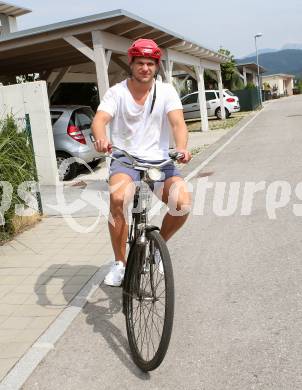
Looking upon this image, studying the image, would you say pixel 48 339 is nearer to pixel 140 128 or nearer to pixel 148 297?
pixel 148 297

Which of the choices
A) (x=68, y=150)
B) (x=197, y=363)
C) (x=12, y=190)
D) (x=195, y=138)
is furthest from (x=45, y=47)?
(x=197, y=363)

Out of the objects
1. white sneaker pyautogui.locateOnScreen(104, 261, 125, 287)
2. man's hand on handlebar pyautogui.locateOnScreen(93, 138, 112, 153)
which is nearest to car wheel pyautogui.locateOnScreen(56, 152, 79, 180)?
white sneaker pyautogui.locateOnScreen(104, 261, 125, 287)

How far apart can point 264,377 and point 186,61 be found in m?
18.5

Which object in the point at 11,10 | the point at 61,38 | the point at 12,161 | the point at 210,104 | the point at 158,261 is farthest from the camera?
the point at 11,10

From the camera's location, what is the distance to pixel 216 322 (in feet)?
13.2

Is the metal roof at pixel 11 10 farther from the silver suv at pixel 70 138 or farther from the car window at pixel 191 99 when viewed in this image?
the silver suv at pixel 70 138

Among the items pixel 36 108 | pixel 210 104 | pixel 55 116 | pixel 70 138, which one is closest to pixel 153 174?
pixel 36 108

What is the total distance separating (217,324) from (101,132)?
1.66m

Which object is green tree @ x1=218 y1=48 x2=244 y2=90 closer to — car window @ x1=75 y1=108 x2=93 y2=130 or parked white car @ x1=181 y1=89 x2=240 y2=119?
parked white car @ x1=181 y1=89 x2=240 y2=119

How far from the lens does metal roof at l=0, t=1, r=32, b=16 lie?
30.6m

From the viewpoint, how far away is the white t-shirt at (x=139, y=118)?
3.92 metres

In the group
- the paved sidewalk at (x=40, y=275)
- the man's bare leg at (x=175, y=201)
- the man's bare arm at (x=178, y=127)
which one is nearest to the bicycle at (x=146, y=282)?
the man's bare leg at (x=175, y=201)

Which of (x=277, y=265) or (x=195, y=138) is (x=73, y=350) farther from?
(x=195, y=138)

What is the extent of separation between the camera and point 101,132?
368 centimetres
